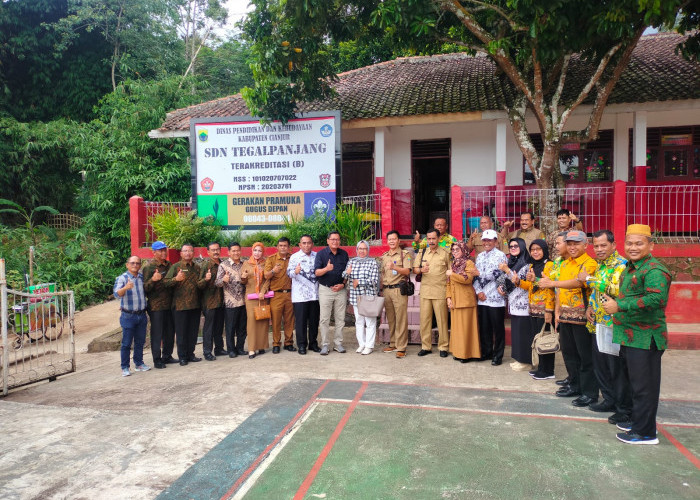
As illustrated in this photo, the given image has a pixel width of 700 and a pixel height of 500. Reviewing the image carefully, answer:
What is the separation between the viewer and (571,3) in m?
7.39

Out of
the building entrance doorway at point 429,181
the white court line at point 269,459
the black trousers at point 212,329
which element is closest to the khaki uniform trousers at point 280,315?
the black trousers at point 212,329

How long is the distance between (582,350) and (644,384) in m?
0.94

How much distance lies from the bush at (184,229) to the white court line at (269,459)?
18.8ft

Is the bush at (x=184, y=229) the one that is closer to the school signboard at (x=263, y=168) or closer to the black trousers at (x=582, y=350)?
the school signboard at (x=263, y=168)

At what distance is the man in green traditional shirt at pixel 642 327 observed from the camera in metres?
3.81

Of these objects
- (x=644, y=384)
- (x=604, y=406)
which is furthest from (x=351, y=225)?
(x=644, y=384)

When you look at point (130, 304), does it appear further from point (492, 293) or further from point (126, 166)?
point (126, 166)

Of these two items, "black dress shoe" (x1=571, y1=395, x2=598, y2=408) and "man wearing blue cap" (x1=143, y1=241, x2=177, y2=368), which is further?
"man wearing blue cap" (x1=143, y1=241, x2=177, y2=368)

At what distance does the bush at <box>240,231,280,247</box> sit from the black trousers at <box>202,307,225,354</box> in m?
2.56

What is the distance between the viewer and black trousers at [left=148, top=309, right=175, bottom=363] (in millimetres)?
6727

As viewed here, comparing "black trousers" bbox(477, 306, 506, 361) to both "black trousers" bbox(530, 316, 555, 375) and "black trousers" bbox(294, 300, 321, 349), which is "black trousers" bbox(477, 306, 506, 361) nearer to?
"black trousers" bbox(530, 316, 555, 375)

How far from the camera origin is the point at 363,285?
7.00 m

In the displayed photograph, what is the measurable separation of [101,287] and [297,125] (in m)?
7.34

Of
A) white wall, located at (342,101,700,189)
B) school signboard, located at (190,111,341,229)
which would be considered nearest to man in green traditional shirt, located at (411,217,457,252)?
school signboard, located at (190,111,341,229)
